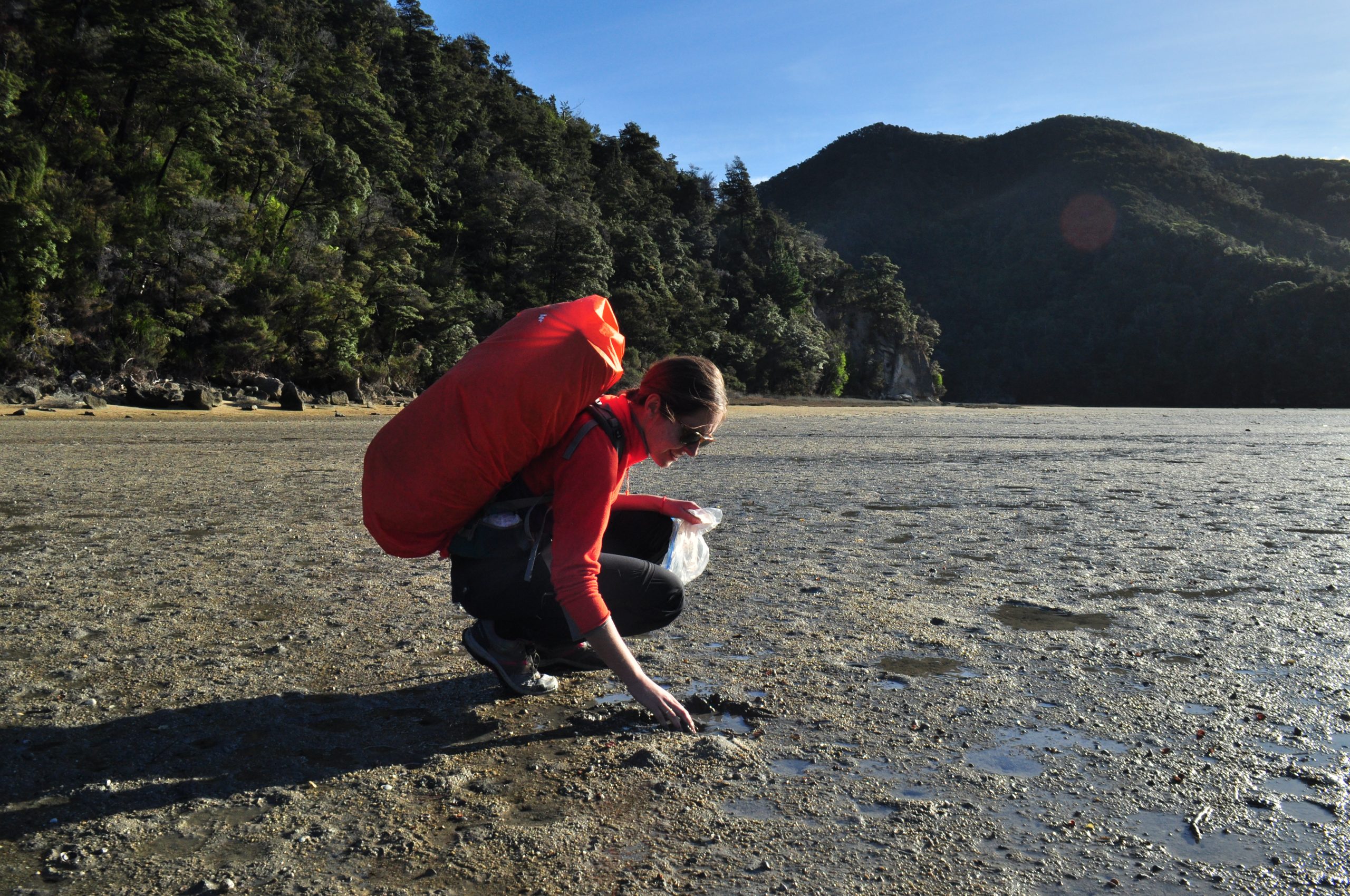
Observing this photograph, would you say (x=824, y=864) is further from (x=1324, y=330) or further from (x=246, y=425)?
(x=1324, y=330)

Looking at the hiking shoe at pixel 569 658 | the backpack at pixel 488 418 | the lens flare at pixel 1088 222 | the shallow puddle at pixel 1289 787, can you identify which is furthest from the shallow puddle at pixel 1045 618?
the lens flare at pixel 1088 222

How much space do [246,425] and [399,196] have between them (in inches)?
961

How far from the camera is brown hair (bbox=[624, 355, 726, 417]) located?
7.01 ft

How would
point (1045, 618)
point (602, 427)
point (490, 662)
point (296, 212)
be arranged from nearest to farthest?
point (602, 427)
point (490, 662)
point (1045, 618)
point (296, 212)

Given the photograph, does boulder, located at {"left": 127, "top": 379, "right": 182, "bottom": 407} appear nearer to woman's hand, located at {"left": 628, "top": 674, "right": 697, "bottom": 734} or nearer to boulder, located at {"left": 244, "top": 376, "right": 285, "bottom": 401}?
boulder, located at {"left": 244, "top": 376, "right": 285, "bottom": 401}

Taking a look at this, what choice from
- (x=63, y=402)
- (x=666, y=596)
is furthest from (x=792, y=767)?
(x=63, y=402)

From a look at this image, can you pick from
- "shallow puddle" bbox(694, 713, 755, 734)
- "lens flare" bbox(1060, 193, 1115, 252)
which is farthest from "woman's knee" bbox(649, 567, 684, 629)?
"lens flare" bbox(1060, 193, 1115, 252)

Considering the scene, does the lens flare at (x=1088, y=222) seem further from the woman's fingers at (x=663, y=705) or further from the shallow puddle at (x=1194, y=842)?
the woman's fingers at (x=663, y=705)

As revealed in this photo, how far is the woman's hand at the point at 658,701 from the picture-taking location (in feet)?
6.63

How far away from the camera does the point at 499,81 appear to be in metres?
65.1

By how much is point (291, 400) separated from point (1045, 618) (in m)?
23.7

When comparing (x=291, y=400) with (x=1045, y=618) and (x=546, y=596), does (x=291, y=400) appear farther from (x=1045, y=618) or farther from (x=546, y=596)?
(x=546, y=596)

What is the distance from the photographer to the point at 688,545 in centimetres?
280

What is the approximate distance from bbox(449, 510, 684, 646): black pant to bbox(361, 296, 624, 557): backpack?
22cm
